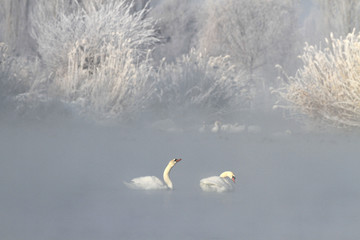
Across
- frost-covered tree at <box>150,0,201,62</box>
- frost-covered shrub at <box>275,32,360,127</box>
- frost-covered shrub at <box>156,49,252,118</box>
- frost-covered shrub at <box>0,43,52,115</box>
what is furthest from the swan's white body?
frost-covered tree at <box>150,0,201,62</box>

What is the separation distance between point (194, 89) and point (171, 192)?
252 inches

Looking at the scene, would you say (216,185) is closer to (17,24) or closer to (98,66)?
(98,66)

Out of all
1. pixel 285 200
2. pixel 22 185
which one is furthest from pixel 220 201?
pixel 22 185

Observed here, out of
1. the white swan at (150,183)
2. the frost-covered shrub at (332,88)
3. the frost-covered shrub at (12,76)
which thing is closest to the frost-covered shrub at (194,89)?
the frost-covered shrub at (332,88)

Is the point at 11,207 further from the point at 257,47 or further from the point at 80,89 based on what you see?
the point at 257,47

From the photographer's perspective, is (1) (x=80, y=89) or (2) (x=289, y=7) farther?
(2) (x=289, y=7)

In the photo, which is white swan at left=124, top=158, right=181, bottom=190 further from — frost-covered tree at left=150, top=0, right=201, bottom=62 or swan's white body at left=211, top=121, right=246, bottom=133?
frost-covered tree at left=150, top=0, right=201, bottom=62

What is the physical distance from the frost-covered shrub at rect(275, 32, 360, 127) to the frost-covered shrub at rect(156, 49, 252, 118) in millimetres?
1807

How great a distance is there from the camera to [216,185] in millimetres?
6090

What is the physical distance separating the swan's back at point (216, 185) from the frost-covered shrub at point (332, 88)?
402 centimetres

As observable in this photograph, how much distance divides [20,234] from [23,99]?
246 inches

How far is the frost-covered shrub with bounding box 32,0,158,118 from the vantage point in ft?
35.9

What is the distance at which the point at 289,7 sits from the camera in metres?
25.0

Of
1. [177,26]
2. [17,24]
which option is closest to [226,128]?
[17,24]
